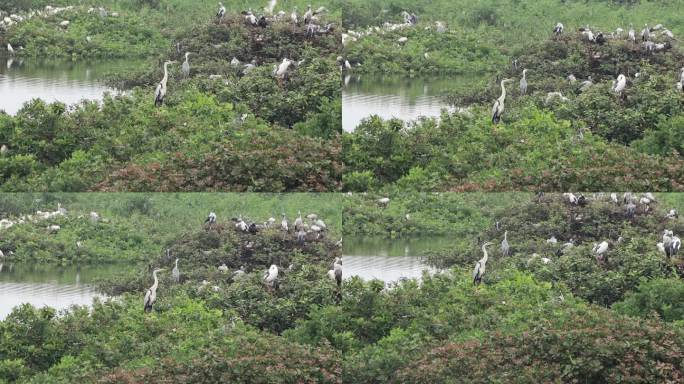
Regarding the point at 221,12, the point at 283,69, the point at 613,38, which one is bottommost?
the point at 283,69

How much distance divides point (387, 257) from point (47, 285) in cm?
254

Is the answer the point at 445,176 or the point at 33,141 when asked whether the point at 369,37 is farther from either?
the point at 33,141

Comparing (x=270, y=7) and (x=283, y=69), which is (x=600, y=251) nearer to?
(x=283, y=69)

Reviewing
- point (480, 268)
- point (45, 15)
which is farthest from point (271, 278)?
point (45, 15)

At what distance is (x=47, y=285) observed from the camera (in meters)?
13.6

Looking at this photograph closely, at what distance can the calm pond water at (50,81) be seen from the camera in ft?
47.1

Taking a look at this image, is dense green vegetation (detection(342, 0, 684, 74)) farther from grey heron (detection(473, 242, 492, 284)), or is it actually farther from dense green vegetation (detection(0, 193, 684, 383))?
grey heron (detection(473, 242, 492, 284))

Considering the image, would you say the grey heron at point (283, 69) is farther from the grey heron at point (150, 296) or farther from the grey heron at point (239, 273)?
the grey heron at point (150, 296)

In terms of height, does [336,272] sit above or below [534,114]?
below

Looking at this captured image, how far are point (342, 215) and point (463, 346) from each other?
155 cm

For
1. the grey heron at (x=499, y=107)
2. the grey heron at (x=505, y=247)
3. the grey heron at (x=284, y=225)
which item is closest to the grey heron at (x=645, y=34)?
the grey heron at (x=499, y=107)

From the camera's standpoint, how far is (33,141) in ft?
46.4

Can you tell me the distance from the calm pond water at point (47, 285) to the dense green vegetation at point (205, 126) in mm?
642

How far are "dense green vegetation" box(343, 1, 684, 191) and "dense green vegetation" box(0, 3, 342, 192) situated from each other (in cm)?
35
